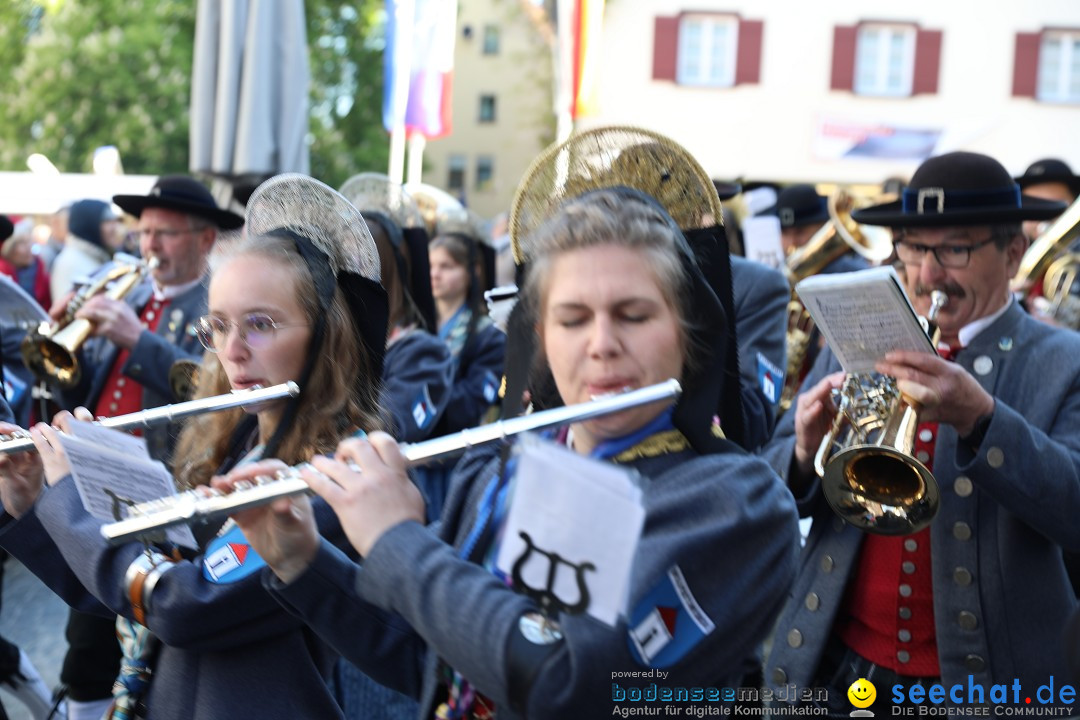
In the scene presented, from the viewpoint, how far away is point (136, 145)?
31.0 metres

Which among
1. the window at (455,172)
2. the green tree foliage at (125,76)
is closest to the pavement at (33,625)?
the green tree foliage at (125,76)

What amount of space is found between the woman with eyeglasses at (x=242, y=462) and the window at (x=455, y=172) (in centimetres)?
4266

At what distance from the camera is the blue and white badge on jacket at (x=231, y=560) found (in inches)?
99.7

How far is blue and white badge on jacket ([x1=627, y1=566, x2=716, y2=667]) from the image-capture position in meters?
1.89

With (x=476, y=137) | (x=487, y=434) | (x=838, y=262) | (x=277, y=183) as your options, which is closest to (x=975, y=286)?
(x=487, y=434)

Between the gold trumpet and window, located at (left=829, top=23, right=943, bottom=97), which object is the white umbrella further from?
window, located at (left=829, top=23, right=943, bottom=97)

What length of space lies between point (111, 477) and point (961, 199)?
2.28 meters

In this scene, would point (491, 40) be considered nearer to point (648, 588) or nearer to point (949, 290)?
point (949, 290)

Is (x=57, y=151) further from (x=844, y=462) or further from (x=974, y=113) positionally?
(x=844, y=462)

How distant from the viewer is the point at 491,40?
45.3 meters

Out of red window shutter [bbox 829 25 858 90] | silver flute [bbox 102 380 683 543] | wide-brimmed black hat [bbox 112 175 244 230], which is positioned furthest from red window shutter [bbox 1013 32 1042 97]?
silver flute [bbox 102 380 683 543]

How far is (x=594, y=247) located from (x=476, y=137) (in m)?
43.8

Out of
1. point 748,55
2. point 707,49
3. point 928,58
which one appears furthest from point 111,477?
point 928,58

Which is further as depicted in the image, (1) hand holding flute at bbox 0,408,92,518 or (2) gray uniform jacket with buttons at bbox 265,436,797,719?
(1) hand holding flute at bbox 0,408,92,518
